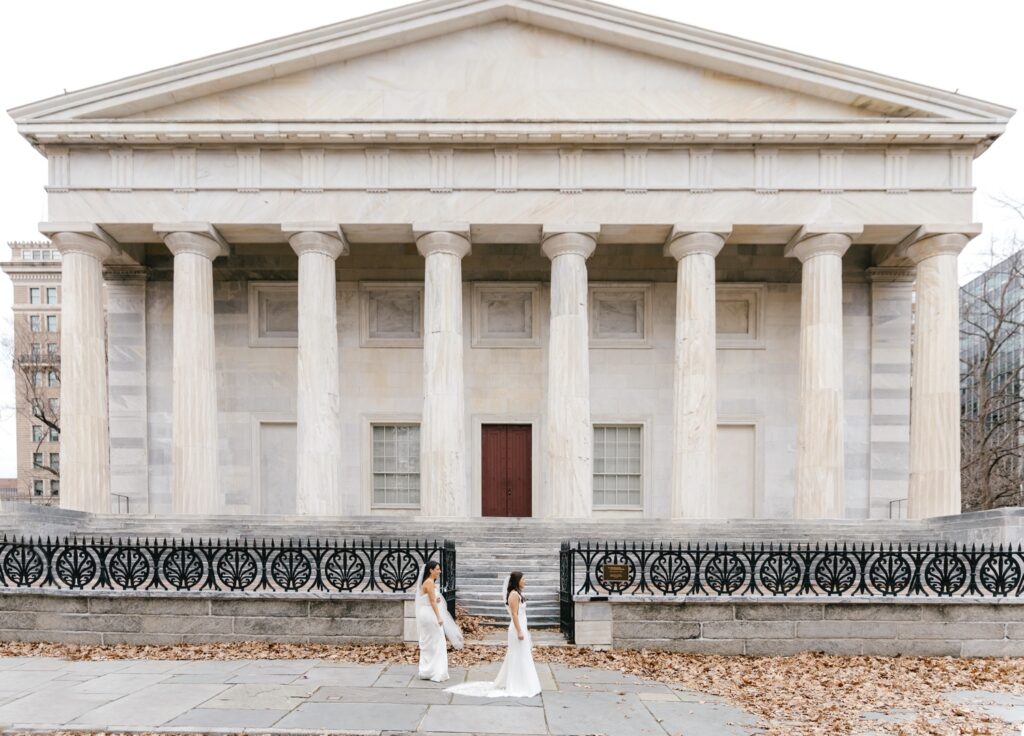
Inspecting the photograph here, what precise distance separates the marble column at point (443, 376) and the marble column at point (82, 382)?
1007 cm

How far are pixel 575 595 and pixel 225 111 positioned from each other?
19849 millimetres

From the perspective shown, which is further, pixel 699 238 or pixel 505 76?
pixel 505 76

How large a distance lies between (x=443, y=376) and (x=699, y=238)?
9.11 meters

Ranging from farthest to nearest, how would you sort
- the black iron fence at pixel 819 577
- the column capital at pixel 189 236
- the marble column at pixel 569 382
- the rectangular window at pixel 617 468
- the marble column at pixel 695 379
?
the rectangular window at pixel 617 468 < the column capital at pixel 189 236 < the marble column at pixel 695 379 < the marble column at pixel 569 382 < the black iron fence at pixel 819 577

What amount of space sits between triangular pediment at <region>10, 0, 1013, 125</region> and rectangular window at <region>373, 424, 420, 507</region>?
11.3 metres

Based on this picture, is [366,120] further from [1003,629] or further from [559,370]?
[1003,629]

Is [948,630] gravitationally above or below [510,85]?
below

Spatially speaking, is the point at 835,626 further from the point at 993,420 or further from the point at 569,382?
the point at 993,420

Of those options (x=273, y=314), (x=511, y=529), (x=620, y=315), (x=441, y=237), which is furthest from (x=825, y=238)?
(x=273, y=314)

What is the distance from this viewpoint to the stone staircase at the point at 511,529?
1894 cm

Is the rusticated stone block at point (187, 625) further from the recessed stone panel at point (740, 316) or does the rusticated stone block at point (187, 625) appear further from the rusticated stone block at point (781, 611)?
the recessed stone panel at point (740, 316)

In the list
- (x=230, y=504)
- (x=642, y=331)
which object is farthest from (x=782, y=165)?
(x=230, y=504)

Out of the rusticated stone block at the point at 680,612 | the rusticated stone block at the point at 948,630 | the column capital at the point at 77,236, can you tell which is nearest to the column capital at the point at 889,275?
the rusticated stone block at the point at 948,630

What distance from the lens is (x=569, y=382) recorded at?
23578 mm
